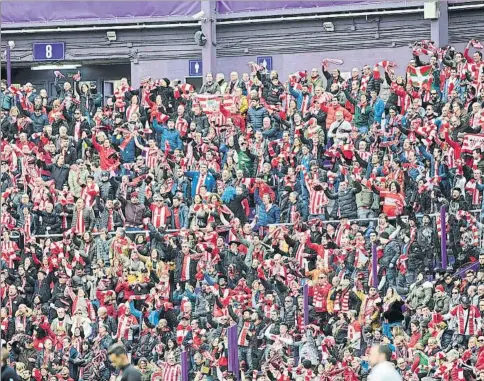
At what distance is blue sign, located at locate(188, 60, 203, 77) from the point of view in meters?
37.0

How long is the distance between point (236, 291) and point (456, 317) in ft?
13.5

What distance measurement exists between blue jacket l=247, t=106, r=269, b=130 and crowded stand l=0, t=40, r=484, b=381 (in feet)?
0.10

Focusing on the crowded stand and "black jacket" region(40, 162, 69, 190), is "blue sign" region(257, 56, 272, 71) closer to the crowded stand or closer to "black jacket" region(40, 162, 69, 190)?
the crowded stand

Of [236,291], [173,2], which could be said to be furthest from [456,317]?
[173,2]

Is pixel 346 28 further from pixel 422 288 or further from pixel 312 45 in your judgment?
pixel 422 288

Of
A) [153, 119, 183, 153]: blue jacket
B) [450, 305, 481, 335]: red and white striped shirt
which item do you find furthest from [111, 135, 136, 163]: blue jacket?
[450, 305, 481, 335]: red and white striped shirt

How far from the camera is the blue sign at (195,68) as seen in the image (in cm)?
3697

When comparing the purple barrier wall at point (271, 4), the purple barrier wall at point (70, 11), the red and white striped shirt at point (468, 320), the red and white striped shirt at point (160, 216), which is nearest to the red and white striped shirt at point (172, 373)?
the red and white striped shirt at point (160, 216)

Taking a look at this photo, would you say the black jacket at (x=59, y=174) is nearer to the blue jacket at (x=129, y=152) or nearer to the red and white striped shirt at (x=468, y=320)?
the blue jacket at (x=129, y=152)

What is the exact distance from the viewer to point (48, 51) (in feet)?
125

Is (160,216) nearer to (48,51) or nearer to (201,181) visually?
(201,181)

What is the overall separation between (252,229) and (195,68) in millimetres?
11589

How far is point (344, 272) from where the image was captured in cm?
2433

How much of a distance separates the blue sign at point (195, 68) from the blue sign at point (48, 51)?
141 inches
